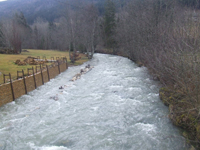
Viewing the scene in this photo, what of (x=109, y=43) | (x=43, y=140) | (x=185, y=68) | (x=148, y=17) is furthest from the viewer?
(x=109, y=43)

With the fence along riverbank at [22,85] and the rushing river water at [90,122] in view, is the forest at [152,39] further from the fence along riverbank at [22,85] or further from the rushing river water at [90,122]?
the fence along riverbank at [22,85]

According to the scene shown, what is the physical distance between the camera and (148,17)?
73.9 feet

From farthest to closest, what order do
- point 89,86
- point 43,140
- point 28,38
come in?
point 28,38 < point 89,86 < point 43,140

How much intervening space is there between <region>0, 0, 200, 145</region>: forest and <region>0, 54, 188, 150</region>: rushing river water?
1.02m

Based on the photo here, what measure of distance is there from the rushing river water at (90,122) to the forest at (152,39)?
1.02m

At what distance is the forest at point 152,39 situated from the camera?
7.23m

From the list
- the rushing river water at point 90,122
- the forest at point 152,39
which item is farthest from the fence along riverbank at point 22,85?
the forest at point 152,39

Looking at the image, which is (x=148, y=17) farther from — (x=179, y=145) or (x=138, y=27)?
(x=179, y=145)

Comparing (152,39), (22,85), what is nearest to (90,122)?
(22,85)

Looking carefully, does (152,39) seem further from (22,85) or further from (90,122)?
(22,85)

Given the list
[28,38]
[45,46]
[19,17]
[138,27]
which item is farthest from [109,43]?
[19,17]

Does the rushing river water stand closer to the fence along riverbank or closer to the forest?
the fence along riverbank

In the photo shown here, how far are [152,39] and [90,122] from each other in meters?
13.5

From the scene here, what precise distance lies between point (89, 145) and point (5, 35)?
38636 mm
